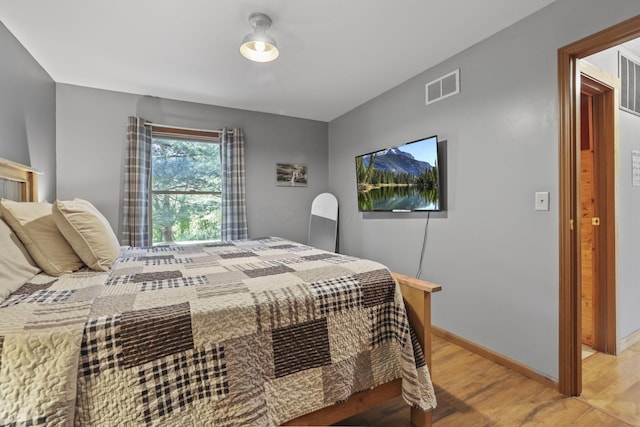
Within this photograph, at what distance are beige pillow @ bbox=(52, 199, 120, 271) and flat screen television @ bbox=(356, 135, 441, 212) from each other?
236 cm

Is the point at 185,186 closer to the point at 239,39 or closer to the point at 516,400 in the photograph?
the point at 239,39

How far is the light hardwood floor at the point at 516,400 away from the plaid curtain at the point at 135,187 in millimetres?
2776

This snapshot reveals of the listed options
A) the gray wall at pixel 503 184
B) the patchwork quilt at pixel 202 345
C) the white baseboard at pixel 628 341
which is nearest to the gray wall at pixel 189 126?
the gray wall at pixel 503 184

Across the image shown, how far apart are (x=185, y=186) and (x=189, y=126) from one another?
717 millimetres

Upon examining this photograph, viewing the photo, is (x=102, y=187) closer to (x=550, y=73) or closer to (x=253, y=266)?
(x=253, y=266)

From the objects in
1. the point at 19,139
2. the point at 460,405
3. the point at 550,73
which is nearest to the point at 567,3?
the point at 550,73

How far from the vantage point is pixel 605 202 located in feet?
7.18

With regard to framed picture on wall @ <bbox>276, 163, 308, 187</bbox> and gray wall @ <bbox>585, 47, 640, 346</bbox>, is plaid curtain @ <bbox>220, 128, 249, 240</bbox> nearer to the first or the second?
framed picture on wall @ <bbox>276, 163, 308, 187</bbox>

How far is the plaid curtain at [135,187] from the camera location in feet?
10.1

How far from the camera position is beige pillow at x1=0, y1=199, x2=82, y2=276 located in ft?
4.80

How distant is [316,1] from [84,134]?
2.76m

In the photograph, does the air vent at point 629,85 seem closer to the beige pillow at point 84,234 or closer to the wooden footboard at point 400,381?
the wooden footboard at point 400,381

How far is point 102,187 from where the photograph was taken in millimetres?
3096

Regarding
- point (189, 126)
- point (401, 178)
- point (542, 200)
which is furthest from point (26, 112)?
point (542, 200)
